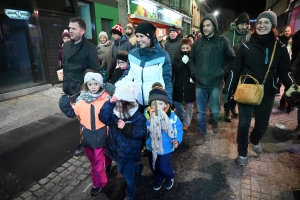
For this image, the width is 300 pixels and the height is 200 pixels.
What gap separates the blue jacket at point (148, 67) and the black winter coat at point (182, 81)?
1.23 m

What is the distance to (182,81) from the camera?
406 centimetres

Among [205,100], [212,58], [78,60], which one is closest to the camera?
[78,60]

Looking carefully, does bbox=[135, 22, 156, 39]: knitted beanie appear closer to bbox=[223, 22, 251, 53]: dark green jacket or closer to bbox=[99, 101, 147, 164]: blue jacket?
bbox=[99, 101, 147, 164]: blue jacket

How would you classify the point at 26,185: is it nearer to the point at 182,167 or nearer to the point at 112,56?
the point at 182,167

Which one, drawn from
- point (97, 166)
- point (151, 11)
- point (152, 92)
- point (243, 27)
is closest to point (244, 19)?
point (243, 27)

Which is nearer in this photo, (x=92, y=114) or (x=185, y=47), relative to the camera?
(x=92, y=114)

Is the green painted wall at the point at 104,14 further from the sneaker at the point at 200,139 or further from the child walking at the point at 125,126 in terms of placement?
the child walking at the point at 125,126

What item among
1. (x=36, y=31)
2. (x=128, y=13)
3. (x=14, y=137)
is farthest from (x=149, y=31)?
(x=128, y=13)

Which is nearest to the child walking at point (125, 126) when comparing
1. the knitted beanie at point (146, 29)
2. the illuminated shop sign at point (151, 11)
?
the knitted beanie at point (146, 29)

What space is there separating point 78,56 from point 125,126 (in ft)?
5.22

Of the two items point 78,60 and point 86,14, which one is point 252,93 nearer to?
point 78,60

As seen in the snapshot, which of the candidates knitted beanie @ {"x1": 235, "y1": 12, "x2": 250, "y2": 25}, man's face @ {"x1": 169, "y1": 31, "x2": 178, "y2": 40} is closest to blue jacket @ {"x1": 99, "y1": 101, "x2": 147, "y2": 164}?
man's face @ {"x1": 169, "y1": 31, "x2": 178, "y2": 40}

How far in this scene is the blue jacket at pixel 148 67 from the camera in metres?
2.70

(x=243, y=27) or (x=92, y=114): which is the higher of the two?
(x=243, y=27)
